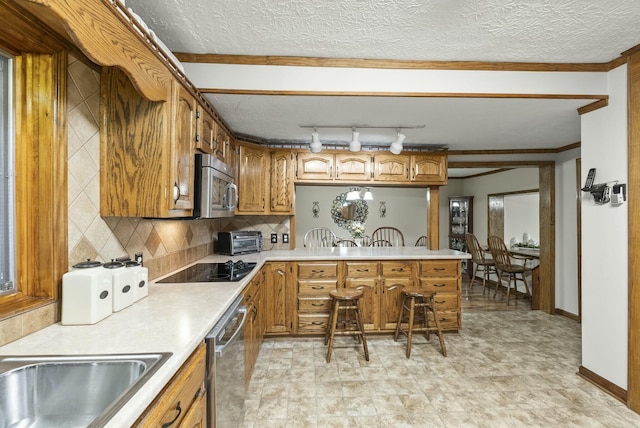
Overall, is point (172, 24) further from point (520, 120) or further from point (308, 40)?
point (520, 120)

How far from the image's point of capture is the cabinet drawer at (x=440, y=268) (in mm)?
3230

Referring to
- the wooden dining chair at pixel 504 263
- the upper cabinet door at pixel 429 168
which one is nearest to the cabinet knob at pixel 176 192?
the upper cabinet door at pixel 429 168

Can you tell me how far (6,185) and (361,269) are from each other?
2706 mm

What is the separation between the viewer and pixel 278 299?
3096 millimetres

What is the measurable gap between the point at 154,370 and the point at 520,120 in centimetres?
323

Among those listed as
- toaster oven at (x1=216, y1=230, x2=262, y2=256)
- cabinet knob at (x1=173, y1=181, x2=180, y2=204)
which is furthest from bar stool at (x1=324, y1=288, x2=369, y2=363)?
cabinet knob at (x1=173, y1=181, x2=180, y2=204)

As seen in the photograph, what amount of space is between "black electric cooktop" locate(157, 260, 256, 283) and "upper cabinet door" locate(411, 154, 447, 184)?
7.35ft

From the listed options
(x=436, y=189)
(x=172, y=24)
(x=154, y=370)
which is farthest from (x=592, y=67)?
(x=154, y=370)

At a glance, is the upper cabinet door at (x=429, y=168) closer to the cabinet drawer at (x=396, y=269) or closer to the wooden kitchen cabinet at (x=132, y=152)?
the cabinet drawer at (x=396, y=269)

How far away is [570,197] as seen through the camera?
3.77 meters

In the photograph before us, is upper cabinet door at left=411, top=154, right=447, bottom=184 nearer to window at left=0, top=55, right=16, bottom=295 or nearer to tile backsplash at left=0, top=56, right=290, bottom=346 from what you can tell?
tile backsplash at left=0, top=56, right=290, bottom=346

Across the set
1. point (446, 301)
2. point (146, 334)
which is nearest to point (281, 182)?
point (446, 301)

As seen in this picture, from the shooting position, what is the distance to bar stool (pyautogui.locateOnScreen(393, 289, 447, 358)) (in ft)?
9.19

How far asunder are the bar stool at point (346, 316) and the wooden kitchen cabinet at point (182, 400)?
5.34 feet
